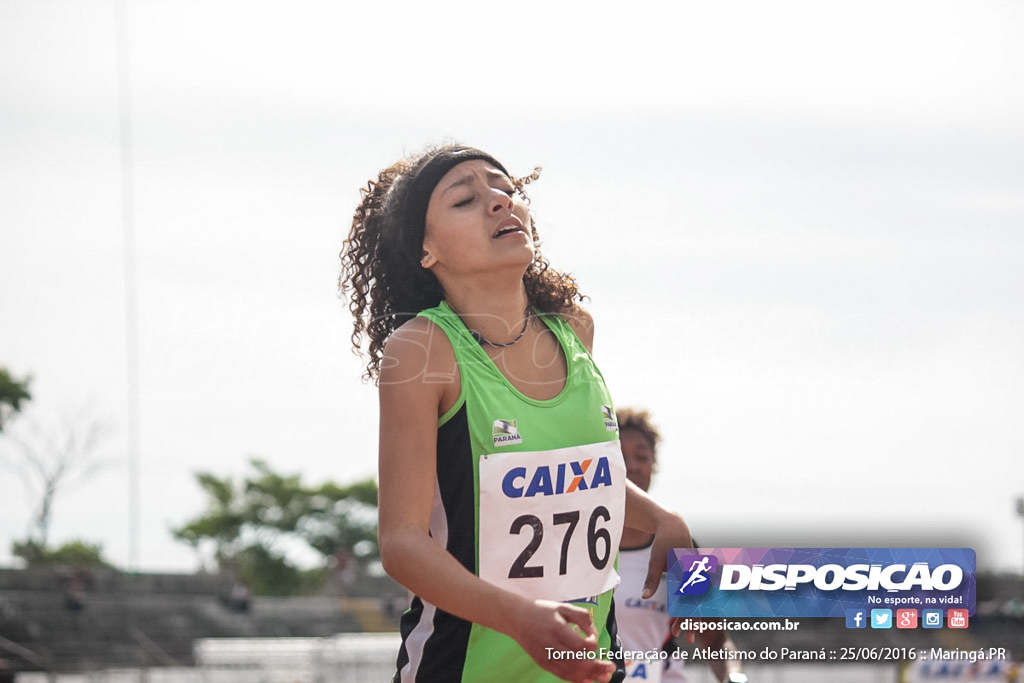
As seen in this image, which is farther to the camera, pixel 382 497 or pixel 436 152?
pixel 436 152

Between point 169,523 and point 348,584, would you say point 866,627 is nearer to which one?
point 348,584

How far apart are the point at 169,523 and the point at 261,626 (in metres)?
29.1

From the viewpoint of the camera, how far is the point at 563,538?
252cm

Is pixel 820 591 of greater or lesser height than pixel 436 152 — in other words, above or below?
below

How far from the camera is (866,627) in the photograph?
321 cm

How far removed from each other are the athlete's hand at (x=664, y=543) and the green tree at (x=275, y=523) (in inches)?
2011

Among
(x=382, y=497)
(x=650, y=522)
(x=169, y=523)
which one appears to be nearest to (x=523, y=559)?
(x=382, y=497)

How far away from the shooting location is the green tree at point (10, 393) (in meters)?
38.0

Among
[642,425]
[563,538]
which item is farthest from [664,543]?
[642,425]

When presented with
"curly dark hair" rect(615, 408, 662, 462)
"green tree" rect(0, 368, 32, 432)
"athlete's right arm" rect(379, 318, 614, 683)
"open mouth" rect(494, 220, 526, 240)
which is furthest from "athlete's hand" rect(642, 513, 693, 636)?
"green tree" rect(0, 368, 32, 432)

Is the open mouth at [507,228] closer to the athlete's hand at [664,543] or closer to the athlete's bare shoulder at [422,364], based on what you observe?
the athlete's bare shoulder at [422,364]

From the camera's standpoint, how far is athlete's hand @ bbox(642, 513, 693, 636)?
290cm

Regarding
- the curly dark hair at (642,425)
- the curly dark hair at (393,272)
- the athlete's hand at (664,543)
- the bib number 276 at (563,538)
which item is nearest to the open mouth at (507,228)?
the curly dark hair at (393,272)

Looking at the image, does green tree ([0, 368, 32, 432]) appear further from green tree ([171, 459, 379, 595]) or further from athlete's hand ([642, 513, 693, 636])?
athlete's hand ([642, 513, 693, 636])
